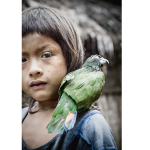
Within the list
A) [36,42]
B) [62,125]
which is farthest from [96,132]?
[36,42]

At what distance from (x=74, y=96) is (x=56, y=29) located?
38 cm

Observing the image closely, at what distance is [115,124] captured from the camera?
5.00 ft

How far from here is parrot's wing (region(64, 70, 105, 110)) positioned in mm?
692

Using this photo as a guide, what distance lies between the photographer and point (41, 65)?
74cm

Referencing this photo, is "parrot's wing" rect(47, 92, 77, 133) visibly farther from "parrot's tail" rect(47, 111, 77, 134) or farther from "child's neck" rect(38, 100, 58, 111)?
"child's neck" rect(38, 100, 58, 111)

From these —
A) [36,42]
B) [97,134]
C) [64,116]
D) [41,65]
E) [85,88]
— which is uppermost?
[36,42]

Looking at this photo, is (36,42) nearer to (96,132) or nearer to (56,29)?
(56,29)

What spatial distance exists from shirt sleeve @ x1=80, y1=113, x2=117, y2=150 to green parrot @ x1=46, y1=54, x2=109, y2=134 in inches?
3.4

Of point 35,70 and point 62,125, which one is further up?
point 35,70

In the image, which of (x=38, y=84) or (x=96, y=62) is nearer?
(x=38, y=84)

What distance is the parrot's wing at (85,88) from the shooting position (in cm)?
69

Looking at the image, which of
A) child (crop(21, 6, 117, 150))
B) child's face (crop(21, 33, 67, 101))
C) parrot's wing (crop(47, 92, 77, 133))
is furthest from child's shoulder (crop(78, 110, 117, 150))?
child's face (crop(21, 33, 67, 101))
